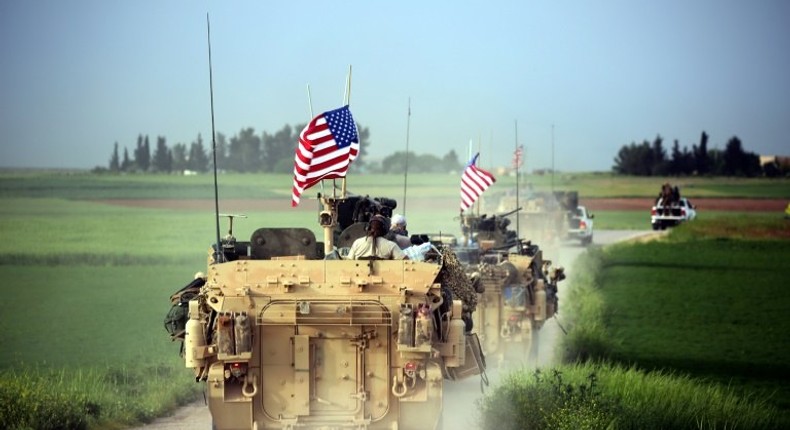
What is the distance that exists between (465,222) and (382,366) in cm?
1551

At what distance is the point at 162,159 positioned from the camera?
60.2m

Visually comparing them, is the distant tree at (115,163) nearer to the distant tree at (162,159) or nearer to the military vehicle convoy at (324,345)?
the distant tree at (162,159)

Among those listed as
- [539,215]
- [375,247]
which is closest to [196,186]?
[539,215]

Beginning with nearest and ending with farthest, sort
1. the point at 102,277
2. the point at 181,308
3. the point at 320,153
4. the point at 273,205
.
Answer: the point at 181,308, the point at 320,153, the point at 102,277, the point at 273,205

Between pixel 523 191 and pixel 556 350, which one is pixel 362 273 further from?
pixel 523 191

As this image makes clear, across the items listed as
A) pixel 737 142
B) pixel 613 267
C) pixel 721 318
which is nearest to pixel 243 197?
pixel 613 267

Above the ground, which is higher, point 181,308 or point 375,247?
point 375,247

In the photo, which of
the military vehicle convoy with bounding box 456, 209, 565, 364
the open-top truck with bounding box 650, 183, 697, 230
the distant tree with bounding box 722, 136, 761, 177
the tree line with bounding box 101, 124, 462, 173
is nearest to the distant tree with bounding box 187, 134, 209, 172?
the tree line with bounding box 101, 124, 462, 173

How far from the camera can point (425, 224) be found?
5016 cm

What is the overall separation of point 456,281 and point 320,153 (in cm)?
340

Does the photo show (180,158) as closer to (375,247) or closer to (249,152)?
(249,152)

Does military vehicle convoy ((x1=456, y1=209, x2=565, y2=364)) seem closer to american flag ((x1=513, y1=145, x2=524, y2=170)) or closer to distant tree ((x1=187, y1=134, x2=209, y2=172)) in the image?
american flag ((x1=513, y1=145, x2=524, y2=170))

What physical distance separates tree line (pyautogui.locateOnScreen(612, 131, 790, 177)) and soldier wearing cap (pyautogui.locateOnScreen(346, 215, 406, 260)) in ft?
349

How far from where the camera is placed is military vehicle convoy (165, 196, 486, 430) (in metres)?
15.7
